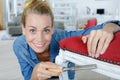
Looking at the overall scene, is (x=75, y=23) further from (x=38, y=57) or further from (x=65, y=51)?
(x=65, y=51)

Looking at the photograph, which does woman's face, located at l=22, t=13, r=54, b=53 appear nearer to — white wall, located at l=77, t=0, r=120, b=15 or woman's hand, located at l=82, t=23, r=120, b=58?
woman's hand, located at l=82, t=23, r=120, b=58

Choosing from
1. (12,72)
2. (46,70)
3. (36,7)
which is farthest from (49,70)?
(12,72)

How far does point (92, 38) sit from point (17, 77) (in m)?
1.86

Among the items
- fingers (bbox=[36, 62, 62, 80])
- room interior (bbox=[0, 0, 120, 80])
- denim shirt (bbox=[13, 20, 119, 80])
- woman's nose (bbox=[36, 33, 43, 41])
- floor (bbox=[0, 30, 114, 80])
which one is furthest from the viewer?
room interior (bbox=[0, 0, 120, 80])

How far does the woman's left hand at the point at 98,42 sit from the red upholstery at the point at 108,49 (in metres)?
0.01

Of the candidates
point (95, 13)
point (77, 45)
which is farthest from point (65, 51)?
point (95, 13)

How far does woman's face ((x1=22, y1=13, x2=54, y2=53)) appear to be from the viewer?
90 centimetres

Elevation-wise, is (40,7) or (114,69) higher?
(40,7)

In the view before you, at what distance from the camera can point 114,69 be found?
551 mm

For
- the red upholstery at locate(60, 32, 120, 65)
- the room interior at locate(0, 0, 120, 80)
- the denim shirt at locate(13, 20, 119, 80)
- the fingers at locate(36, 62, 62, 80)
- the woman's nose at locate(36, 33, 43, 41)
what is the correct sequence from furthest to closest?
the room interior at locate(0, 0, 120, 80) < the denim shirt at locate(13, 20, 119, 80) < the woman's nose at locate(36, 33, 43, 41) < the fingers at locate(36, 62, 62, 80) < the red upholstery at locate(60, 32, 120, 65)

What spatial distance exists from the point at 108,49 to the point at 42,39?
1.25ft

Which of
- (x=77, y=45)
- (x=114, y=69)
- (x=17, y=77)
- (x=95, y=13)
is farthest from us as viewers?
(x=95, y=13)

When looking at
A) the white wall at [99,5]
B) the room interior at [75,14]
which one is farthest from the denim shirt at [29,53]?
the white wall at [99,5]

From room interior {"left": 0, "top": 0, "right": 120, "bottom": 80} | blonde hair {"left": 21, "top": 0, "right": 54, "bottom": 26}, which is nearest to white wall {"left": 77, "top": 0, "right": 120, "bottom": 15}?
room interior {"left": 0, "top": 0, "right": 120, "bottom": 80}
